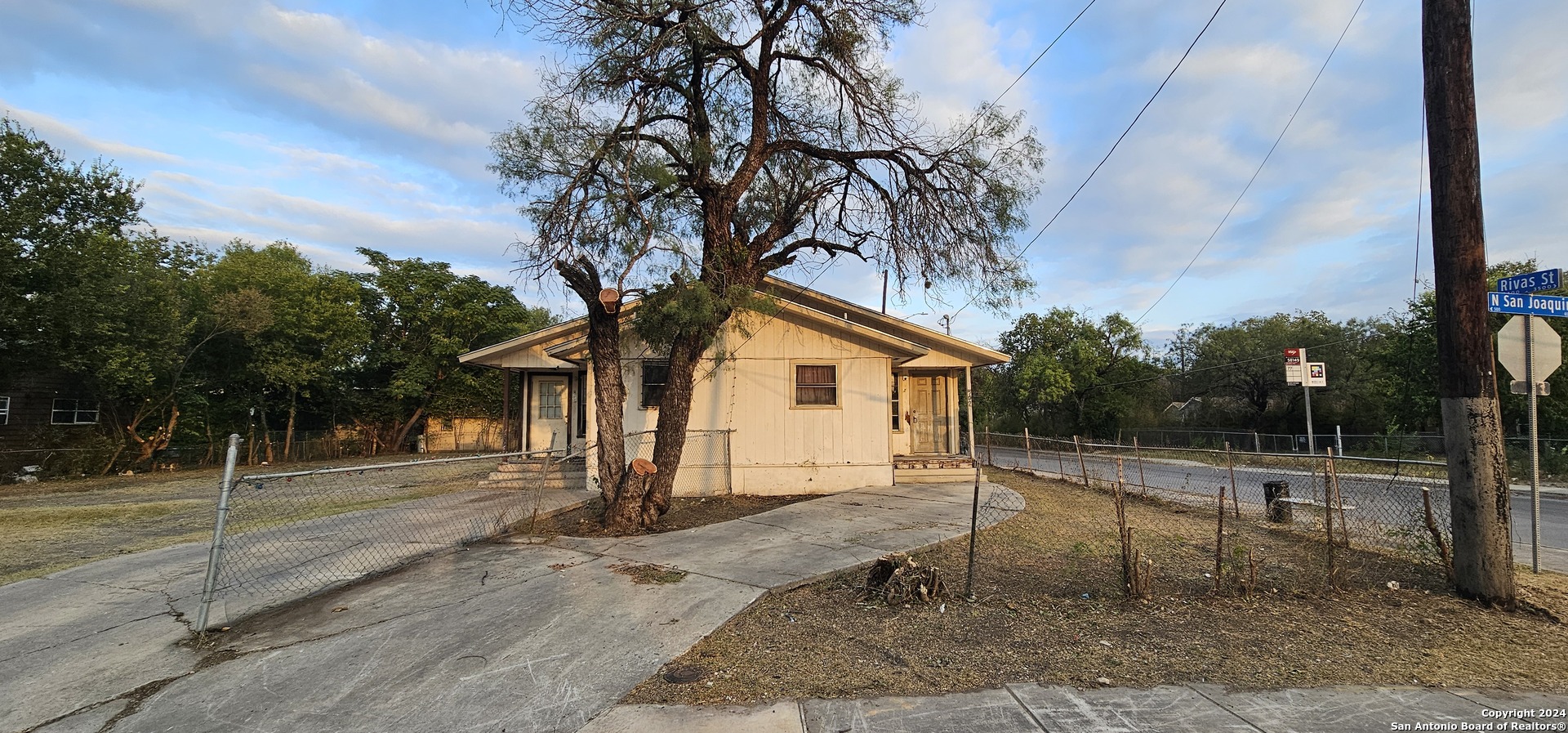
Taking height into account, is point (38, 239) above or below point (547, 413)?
above

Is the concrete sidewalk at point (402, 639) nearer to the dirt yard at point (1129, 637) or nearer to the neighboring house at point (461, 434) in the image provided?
the dirt yard at point (1129, 637)

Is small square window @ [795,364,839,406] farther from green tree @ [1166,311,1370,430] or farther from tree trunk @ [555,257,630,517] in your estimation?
green tree @ [1166,311,1370,430]

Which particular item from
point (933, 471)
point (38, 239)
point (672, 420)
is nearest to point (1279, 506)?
point (933, 471)

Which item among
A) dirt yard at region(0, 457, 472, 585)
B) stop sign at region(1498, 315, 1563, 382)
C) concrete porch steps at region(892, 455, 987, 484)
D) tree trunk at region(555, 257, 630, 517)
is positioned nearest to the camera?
stop sign at region(1498, 315, 1563, 382)

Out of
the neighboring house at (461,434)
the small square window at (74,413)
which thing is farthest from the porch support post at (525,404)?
the small square window at (74,413)

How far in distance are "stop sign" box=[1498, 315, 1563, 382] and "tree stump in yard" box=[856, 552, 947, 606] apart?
5.89 meters

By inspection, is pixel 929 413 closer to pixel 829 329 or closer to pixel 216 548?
pixel 829 329

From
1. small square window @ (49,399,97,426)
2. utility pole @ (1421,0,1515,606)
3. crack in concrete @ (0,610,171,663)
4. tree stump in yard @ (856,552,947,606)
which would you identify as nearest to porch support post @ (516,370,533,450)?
crack in concrete @ (0,610,171,663)

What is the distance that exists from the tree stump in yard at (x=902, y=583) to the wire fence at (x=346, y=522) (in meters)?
3.94

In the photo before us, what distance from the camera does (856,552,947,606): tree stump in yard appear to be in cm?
531

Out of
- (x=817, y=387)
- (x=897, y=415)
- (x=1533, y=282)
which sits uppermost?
(x=1533, y=282)

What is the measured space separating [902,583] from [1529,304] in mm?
6215

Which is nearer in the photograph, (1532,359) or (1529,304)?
(1529,304)

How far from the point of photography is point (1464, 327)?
16.7 feet
